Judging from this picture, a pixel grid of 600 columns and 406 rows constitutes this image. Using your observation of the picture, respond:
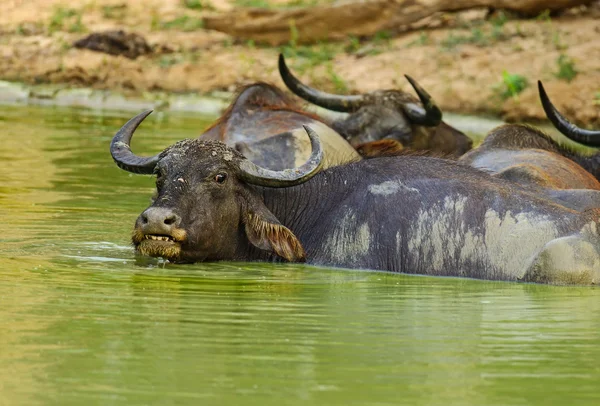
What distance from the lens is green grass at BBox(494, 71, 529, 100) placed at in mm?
19656

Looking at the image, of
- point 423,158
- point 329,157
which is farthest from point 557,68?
point 423,158

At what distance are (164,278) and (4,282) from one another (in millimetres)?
1055

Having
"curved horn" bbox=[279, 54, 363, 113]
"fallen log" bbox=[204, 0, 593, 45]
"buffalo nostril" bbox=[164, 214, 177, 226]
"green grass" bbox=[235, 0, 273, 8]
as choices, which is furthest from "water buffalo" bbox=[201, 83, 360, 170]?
"green grass" bbox=[235, 0, 273, 8]

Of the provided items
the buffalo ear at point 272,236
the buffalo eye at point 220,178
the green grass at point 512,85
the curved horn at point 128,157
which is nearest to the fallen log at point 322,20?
the green grass at point 512,85

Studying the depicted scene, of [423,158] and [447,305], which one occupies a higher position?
[423,158]

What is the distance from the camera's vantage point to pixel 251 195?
9.68 m

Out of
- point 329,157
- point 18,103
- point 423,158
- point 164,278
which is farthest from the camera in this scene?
point 18,103

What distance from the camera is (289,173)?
959cm

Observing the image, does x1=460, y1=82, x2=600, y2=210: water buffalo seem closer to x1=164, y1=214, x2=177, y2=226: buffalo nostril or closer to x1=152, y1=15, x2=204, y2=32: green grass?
x1=164, y1=214, x2=177, y2=226: buffalo nostril

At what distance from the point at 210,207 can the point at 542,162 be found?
298 centimetres

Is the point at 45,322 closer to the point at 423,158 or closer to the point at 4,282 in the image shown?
the point at 4,282

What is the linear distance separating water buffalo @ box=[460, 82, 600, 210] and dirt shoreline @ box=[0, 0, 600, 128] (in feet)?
21.6

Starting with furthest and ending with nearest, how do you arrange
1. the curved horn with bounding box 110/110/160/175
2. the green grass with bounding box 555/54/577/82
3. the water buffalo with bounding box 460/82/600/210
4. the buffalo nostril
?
the green grass with bounding box 555/54/577/82 < the curved horn with bounding box 110/110/160/175 < the water buffalo with bounding box 460/82/600/210 < the buffalo nostril

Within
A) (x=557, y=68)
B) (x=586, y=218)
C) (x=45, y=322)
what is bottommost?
(x=45, y=322)
